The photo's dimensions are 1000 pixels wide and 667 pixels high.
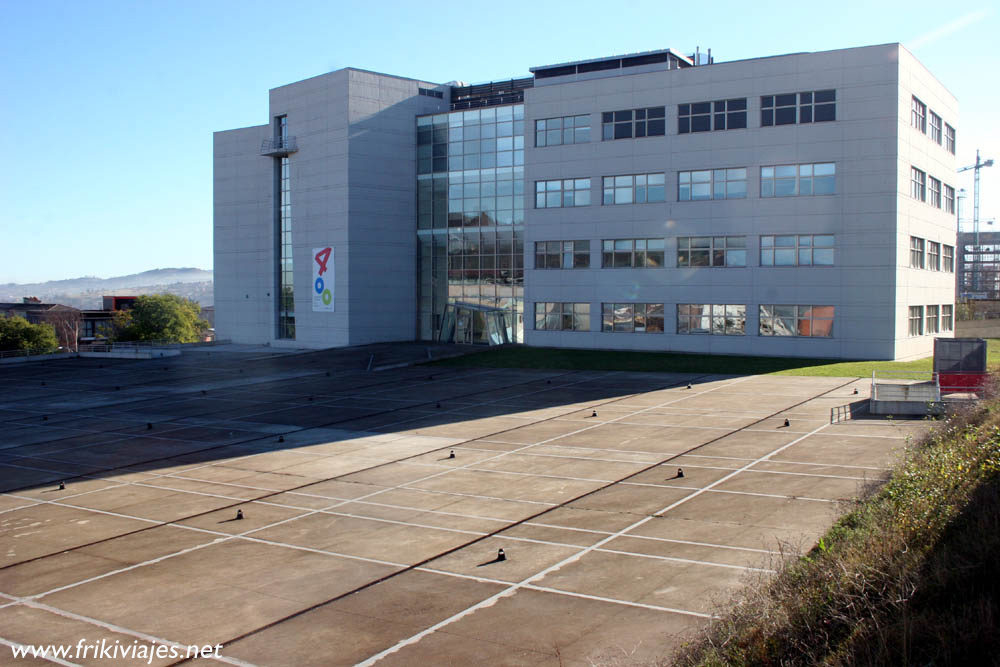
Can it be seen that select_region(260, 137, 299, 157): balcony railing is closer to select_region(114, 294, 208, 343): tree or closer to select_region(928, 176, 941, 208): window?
select_region(114, 294, 208, 343): tree

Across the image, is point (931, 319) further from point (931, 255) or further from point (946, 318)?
point (946, 318)

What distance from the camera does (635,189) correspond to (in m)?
51.8

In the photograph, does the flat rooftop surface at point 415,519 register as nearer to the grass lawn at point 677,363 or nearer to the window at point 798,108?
the grass lawn at point 677,363

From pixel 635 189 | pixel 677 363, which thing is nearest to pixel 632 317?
pixel 677 363

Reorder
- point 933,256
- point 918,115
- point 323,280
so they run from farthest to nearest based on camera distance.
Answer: point 323,280, point 933,256, point 918,115

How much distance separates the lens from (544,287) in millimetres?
55812

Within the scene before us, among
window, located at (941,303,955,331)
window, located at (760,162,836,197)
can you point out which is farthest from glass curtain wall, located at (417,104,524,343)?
window, located at (941,303,955,331)

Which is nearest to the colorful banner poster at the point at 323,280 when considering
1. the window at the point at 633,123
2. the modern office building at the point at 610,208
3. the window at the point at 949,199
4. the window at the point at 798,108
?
the modern office building at the point at 610,208

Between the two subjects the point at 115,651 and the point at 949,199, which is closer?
the point at 115,651

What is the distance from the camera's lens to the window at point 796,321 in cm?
4647

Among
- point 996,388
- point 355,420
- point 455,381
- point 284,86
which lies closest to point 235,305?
point 284,86

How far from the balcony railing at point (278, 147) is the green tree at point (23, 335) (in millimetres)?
31875

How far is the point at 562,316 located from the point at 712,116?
15535 mm

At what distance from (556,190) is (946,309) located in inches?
1076
